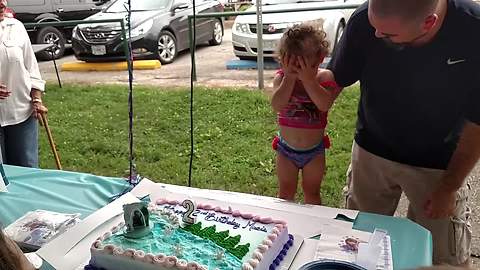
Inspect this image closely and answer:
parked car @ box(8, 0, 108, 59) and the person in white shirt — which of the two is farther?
parked car @ box(8, 0, 108, 59)

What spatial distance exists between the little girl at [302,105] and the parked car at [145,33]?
19.5ft

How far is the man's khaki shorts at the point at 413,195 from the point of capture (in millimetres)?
1819

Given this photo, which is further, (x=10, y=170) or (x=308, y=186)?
(x=308, y=186)

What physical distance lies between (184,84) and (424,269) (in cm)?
595

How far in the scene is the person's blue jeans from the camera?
112 inches

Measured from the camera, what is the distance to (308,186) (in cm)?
Answer: 227

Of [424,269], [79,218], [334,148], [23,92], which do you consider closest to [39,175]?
[79,218]

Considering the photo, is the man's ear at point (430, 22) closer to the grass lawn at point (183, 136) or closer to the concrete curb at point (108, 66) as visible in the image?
the grass lawn at point (183, 136)

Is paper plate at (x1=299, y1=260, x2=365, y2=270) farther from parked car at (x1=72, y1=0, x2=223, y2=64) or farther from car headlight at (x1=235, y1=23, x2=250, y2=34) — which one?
parked car at (x1=72, y1=0, x2=223, y2=64)

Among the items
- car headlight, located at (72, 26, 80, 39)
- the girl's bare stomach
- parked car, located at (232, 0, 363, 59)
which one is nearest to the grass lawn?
parked car, located at (232, 0, 363, 59)

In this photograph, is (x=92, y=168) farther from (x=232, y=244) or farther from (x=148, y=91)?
(x=232, y=244)

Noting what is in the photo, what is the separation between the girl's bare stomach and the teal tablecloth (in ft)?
1.76

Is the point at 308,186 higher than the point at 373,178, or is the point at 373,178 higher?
the point at 373,178

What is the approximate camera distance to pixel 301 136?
211 cm
